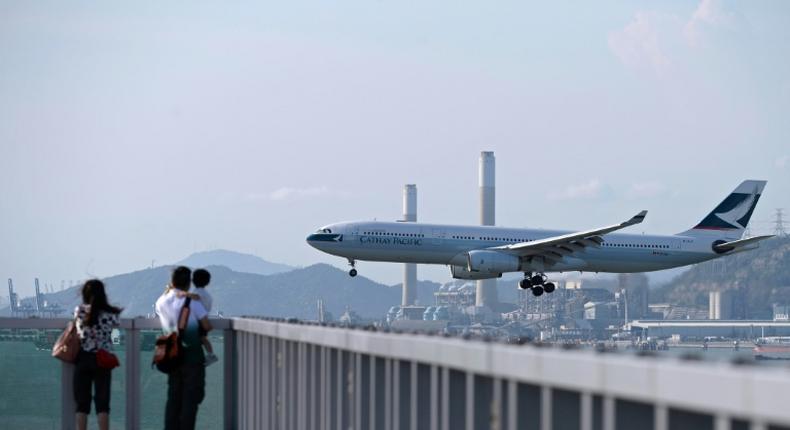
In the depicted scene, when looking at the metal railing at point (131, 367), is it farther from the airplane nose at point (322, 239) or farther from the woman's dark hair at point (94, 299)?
the airplane nose at point (322, 239)

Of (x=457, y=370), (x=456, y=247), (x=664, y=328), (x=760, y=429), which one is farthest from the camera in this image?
(x=664, y=328)

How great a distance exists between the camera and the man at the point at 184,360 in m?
14.8

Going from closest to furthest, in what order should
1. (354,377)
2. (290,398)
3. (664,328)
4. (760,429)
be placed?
(760,429) → (354,377) → (290,398) → (664,328)

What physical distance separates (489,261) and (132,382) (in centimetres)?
5637

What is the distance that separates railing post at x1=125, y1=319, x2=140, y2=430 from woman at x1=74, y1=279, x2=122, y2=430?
2.28 feet

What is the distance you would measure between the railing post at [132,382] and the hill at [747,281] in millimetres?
150756

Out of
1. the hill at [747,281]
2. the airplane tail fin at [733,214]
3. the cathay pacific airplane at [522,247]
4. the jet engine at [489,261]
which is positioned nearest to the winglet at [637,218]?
the cathay pacific airplane at [522,247]

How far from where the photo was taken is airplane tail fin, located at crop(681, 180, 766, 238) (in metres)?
87.9

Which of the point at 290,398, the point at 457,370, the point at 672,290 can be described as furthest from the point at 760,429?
the point at 672,290

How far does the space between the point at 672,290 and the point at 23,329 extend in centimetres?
15097

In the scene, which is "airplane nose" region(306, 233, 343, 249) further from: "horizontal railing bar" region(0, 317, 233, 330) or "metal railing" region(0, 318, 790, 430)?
"metal railing" region(0, 318, 790, 430)

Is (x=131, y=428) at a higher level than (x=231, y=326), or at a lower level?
lower

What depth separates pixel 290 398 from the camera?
13625 millimetres

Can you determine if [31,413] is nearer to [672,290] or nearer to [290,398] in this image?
[290,398]
